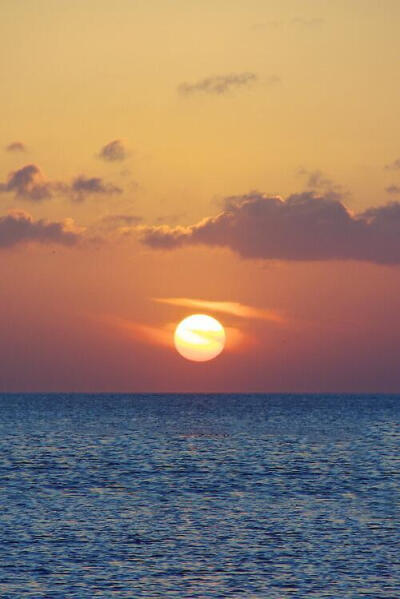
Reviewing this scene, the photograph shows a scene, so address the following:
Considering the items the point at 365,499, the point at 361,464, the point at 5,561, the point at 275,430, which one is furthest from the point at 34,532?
the point at 275,430

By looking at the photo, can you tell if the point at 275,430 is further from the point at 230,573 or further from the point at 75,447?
the point at 230,573

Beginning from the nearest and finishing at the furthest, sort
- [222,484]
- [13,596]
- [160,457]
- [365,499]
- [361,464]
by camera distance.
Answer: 1. [13,596]
2. [365,499]
3. [222,484]
4. [361,464]
5. [160,457]

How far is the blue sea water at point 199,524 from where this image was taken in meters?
44.4

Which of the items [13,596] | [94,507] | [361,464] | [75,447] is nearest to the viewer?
[13,596]

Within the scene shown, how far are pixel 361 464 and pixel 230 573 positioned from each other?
5327 cm

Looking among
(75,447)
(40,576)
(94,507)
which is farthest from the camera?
(75,447)

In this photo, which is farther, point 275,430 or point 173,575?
point 275,430

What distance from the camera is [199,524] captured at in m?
59.6

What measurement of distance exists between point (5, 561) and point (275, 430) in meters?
121

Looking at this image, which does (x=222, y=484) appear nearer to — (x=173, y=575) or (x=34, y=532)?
(x=34, y=532)

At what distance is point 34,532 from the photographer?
5600cm

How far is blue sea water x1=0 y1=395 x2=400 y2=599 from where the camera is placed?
4444cm

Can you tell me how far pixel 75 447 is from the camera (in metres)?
122

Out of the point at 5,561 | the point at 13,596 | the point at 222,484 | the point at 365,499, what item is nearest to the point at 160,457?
the point at 222,484
